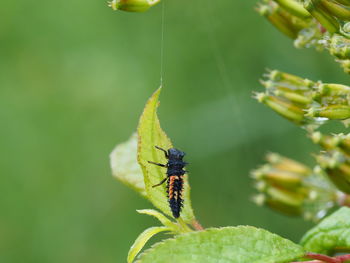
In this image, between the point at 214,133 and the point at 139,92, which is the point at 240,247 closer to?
the point at 214,133

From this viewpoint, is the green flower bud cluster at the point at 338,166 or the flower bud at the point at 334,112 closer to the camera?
the flower bud at the point at 334,112

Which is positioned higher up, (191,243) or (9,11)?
(191,243)

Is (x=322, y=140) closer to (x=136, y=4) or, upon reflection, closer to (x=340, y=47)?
(x=340, y=47)

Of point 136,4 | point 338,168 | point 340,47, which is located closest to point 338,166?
point 338,168

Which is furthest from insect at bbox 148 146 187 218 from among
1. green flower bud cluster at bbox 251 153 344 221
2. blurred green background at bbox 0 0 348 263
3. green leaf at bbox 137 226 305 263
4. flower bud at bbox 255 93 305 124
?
blurred green background at bbox 0 0 348 263

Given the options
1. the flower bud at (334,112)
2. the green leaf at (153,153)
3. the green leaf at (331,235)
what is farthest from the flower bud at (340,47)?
the green leaf at (153,153)

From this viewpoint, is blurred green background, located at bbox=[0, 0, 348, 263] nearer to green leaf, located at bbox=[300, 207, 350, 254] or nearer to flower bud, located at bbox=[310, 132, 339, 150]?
flower bud, located at bbox=[310, 132, 339, 150]

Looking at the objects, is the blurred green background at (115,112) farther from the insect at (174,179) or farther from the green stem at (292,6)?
the green stem at (292,6)

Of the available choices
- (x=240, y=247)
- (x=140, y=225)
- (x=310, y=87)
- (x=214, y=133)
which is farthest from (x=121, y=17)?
(x=240, y=247)
